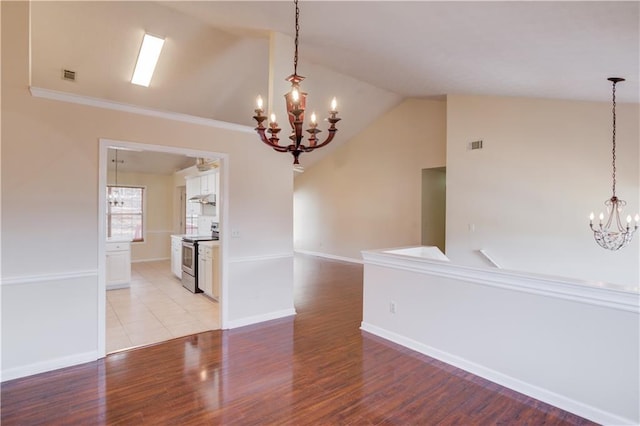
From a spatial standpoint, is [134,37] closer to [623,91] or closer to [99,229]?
[99,229]

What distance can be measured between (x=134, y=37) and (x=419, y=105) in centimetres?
571

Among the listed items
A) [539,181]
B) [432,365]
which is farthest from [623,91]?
[432,365]

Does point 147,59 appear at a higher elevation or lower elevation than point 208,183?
higher

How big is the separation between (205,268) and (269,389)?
3.12m

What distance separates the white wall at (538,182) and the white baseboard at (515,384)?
280 cm

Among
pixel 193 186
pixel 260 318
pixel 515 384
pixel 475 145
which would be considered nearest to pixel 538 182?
pixel 475 145

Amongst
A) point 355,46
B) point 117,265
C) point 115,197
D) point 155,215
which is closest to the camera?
point 355,46

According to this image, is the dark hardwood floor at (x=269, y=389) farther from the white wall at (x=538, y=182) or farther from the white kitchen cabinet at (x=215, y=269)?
the white wall at (x=538, y=182)

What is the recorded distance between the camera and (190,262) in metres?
5.88

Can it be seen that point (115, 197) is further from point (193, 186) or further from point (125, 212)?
point (193, 186)

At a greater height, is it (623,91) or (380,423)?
(623,91)

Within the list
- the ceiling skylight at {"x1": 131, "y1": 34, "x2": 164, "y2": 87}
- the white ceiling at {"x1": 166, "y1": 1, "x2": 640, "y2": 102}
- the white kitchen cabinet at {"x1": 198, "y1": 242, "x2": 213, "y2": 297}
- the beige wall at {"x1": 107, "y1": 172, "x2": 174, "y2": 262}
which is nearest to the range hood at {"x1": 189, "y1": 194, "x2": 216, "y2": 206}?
the white kitchen cabinet at {"x1": 198, "y1": 242, "x2": 213, "y2": 297}

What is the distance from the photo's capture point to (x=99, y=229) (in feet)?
10.8

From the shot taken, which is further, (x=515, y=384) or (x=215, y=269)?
(x=215, y=269)
